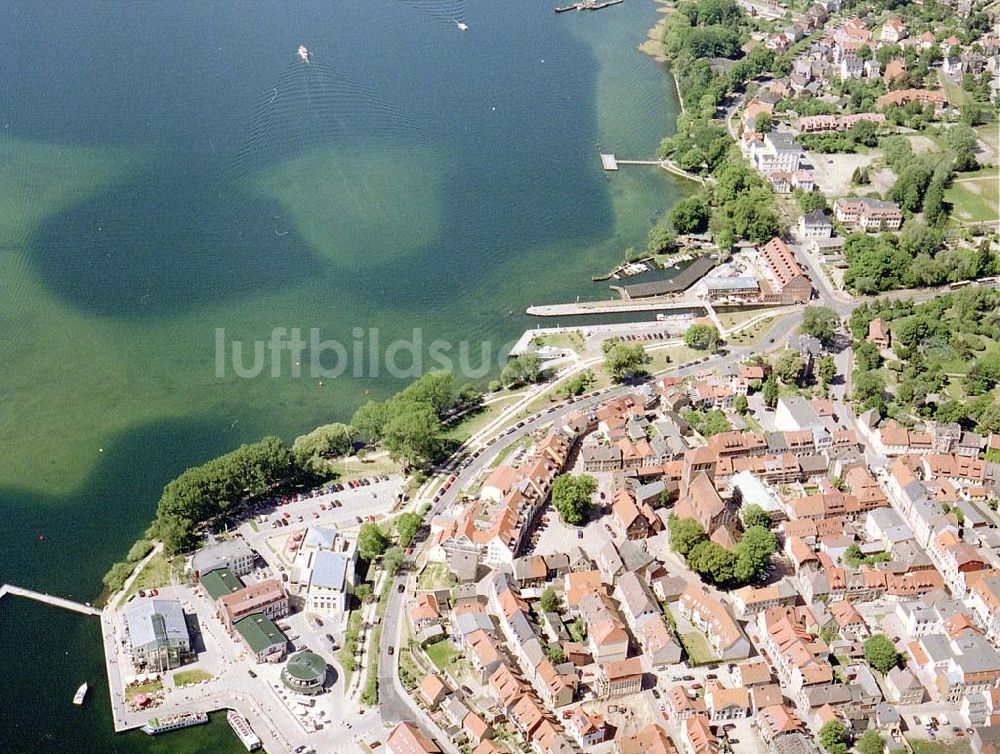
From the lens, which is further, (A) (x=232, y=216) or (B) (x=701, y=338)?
(A) (x=232, y=216)

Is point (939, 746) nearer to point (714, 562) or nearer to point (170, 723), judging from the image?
point (714, 562)

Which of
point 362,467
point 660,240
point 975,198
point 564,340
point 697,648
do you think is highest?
point 660,240

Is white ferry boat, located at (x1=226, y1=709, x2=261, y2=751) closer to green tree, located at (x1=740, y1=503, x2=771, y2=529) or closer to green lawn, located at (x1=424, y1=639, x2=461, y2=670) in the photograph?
green lawn, located at (x1=424, y1=639, x2=461, y2=670)

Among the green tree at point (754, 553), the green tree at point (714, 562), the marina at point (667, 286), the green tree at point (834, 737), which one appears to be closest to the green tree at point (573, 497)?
the green tree at point (714, 562)

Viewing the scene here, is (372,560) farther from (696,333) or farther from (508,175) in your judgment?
(508,175)

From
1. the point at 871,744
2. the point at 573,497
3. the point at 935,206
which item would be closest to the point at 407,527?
the point at 573,497

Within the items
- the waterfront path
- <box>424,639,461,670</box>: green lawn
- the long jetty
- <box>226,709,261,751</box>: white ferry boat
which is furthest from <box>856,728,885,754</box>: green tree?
the waterfront path

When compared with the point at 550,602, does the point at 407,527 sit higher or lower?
A: higher
